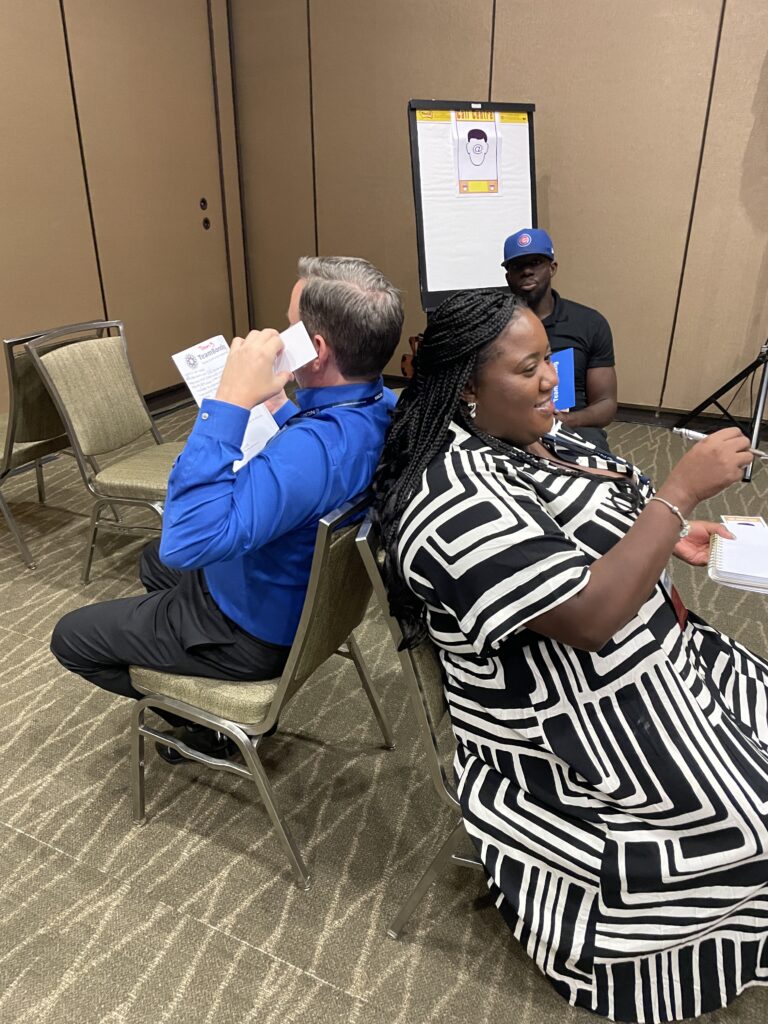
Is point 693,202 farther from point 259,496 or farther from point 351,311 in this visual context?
point 259,496

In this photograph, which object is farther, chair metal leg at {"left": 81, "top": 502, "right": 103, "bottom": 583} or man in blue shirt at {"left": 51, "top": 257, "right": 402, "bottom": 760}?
chair metal leg at {"left": 81, "top": 502, "right": 103, "bottom": 583}

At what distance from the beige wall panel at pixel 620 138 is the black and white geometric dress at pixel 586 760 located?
336 centimetres

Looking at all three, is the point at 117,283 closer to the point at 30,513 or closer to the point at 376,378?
the point at 30,513

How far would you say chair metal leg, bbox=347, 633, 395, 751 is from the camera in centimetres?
176

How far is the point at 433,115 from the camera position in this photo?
10.9 feet

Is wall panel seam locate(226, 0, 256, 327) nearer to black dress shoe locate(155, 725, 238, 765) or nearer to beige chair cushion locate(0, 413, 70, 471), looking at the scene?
beige chair cushion locate(0, 413, 70, 471)

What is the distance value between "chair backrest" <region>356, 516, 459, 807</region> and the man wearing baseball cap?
5.15 feet

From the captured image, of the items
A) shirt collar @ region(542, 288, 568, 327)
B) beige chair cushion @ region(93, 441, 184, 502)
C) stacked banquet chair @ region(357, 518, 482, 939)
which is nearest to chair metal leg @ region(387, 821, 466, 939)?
stacked banquet chair @ region(357, 518, 482, 939)

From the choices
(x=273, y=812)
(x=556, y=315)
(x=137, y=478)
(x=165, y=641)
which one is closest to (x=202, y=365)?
(x=165, y=641)

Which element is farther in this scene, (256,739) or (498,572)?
(256,739)

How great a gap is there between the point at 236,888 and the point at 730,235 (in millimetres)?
3983

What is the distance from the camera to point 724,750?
1083 millimetres

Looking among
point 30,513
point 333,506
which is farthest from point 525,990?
point 30,513

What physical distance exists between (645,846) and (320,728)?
1.02m
